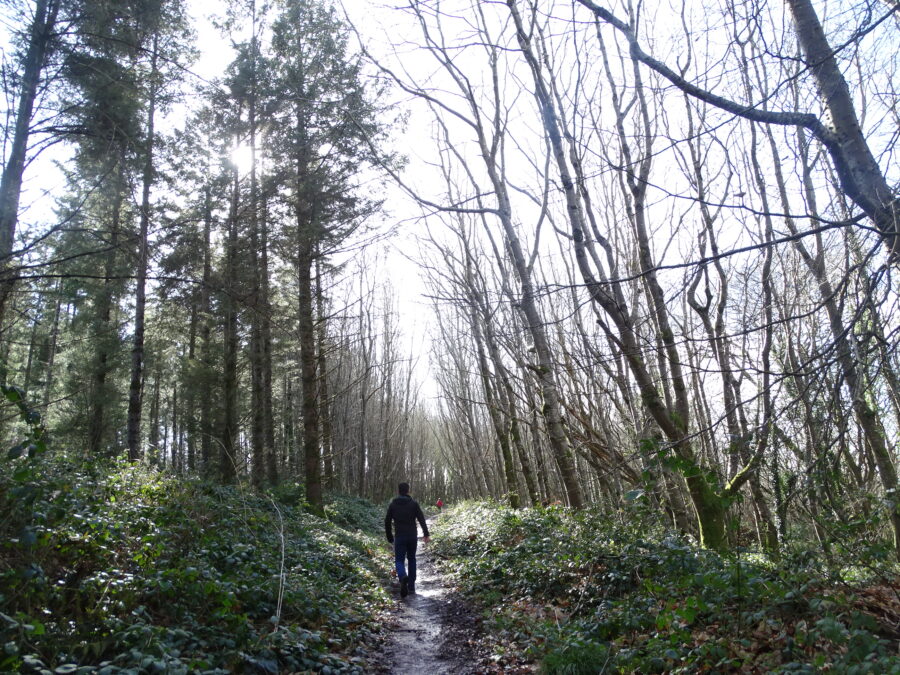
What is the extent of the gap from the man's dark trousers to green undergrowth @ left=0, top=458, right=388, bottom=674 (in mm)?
897

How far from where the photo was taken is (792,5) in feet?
10.0

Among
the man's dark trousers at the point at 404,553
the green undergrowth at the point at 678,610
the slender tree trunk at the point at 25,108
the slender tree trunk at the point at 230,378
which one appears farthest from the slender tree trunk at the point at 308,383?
the green undergrowth at the point at 678,610

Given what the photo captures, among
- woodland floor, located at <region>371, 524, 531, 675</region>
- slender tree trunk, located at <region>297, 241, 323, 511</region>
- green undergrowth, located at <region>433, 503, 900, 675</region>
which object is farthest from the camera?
slender tree trunk, located at <region>297, 241, 323, 511</region>

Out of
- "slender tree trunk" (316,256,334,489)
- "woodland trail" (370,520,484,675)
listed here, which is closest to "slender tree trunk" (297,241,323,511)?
"slender tree trunk" (316,256,334,489)

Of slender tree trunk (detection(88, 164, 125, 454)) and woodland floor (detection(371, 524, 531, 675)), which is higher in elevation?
slender tree trunk (detection(88, 164, 125, 454))

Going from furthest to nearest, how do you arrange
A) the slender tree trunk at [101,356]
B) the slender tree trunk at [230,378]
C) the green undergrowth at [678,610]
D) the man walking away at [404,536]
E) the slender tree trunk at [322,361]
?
the slender tree trunk at [101,356] < the slender tree trunk at [322,361] < the slender tree trunk at [230,378] < the man walking away at [404,536] < the green undergrowth at [678,610]

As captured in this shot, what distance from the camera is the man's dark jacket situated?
7617mm

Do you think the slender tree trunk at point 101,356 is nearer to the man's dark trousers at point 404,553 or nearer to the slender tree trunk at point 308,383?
the slender tree trunk at point 308,383

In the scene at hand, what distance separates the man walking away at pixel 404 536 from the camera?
7.39 metres

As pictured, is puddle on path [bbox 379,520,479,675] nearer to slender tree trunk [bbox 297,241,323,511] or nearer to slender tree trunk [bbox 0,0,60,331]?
slender tree trunk [bbox 297,241,323,511]

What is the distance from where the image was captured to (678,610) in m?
3.28

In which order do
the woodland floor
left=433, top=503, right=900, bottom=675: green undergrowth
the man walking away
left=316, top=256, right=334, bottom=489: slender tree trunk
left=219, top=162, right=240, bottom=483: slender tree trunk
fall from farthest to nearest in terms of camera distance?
left=316, top=256, right=334, bottom=489: slender tree trunk < left=219, top=162, right=240, bottom=483: slender tree trunk < the man walking away < the woodland floor < left=433, top=503, right=900, bottom=675: green undergrowth

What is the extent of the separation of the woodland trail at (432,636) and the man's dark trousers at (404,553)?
27 centimetres

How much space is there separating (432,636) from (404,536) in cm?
231
